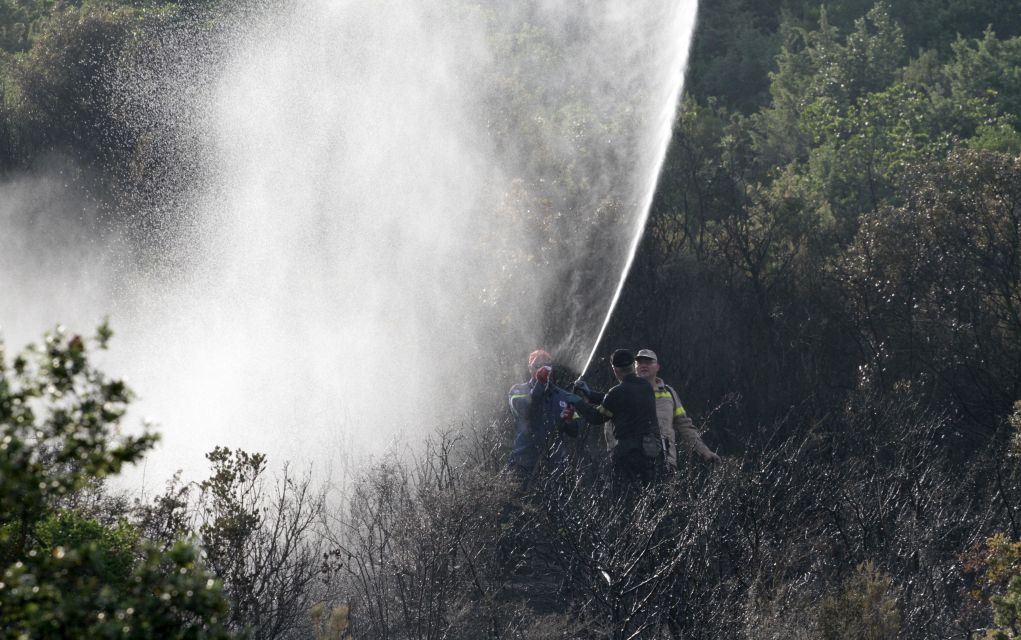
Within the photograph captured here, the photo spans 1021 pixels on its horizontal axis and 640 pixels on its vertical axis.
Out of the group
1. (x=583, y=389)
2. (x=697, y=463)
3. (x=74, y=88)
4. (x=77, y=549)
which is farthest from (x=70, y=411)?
(x=74, y=88)

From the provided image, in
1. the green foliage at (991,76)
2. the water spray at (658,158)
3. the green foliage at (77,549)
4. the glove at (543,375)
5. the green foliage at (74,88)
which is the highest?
the green foliage at (74,88)

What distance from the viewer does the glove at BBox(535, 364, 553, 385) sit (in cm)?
950

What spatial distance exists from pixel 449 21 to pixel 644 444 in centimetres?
1355

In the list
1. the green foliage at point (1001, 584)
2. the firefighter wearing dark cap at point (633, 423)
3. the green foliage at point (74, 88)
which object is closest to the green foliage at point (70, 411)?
the green foliage at point (1001, 584)

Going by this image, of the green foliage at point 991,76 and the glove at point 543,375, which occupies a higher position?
the green foliage at point 991,76

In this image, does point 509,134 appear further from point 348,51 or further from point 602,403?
point 602,403

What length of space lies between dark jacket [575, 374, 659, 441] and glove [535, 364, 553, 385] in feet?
1.82

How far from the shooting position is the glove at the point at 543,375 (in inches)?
374

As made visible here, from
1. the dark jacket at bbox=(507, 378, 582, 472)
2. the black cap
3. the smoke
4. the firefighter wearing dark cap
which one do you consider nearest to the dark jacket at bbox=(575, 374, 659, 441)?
the firefighter wearing dark cap

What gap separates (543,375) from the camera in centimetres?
953

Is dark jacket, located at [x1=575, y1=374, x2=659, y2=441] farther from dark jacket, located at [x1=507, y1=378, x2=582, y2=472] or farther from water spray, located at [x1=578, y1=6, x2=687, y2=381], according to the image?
water spray, located at [x1=578, y1=6, x2=687, y2=381]

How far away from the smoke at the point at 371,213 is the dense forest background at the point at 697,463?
958 millimetres

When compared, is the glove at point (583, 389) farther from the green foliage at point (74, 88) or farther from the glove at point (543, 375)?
the green foliage at point (74, 88)

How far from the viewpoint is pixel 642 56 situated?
1800cm
